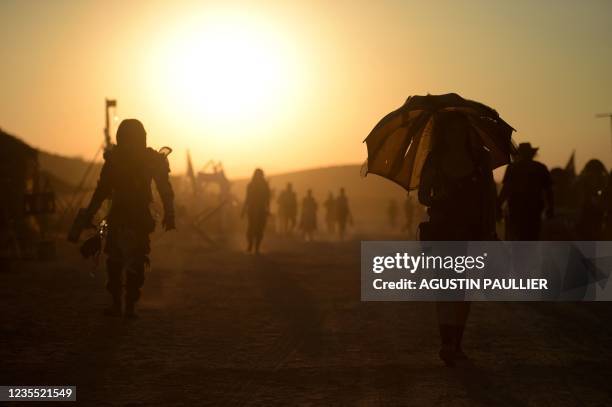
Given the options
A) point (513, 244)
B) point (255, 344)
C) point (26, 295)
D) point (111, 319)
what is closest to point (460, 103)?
point (255, 344)

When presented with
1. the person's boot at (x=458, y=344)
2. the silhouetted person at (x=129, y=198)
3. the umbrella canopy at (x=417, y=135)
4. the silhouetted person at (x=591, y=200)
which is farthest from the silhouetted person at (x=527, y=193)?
the person's boot at (x=458, y=344)

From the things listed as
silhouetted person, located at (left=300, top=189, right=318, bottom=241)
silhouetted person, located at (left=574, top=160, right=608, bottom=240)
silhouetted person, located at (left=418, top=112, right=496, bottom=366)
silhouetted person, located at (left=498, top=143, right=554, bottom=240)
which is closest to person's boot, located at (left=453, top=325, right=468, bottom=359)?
silhouetted person, located at (left=418, top=112, right=496, bottom=366)

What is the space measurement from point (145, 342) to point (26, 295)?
5.27 metres

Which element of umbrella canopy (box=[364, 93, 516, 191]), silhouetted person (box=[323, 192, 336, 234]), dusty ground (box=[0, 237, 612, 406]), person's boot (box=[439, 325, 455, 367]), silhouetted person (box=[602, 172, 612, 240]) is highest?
umbrella canopy (box=[364, 93, 516, 191])

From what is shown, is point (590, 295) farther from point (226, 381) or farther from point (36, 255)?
point (36, 255)

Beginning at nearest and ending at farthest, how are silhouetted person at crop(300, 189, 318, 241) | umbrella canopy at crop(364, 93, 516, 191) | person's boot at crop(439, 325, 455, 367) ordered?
person's boot at crop(439, 325, 455, 367), umbrella canopy at crop(364, 93, 516, 191), silhouetted person at crop(300, 189, 318, 241)

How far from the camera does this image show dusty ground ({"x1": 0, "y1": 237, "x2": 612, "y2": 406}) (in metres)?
6.98

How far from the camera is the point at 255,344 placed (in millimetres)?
9344

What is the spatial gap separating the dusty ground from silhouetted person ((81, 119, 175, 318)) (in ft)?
2.11

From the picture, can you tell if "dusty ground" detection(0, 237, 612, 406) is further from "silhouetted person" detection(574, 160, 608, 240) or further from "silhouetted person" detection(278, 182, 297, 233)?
"silhouetted person" detection(278, 182, 297, 233)

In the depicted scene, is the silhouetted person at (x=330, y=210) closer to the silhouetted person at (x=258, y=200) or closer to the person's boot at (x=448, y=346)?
the silhouetted person at (x=258, y=200)

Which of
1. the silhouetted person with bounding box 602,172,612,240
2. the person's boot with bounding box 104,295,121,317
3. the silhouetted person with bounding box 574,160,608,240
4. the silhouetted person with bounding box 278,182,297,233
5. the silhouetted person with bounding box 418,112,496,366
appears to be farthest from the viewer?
the silhouetted person with bounding box 278,182,297,233

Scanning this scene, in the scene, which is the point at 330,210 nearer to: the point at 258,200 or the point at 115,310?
the point at 258,200

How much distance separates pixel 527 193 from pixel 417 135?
5127 millimetres
